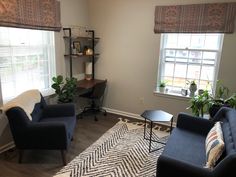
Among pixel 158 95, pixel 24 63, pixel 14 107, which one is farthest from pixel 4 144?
pixel 158 95

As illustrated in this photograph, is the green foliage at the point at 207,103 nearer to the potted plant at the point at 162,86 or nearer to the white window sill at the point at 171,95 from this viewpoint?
the white window sill at the point at 171,95

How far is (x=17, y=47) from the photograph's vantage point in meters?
2.88

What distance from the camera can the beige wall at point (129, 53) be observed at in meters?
3.69

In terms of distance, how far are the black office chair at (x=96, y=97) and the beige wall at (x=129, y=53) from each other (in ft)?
0.73

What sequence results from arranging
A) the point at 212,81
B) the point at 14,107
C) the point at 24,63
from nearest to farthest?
the point at 14,107, the point at 24,63, the point at 212,81

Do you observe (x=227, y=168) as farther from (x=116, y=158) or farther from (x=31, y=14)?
(x=31, y=14)

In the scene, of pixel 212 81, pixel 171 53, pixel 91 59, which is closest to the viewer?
pixel 212 81

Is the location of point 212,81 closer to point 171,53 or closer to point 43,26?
point 171,53

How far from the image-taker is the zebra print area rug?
7.77 ft

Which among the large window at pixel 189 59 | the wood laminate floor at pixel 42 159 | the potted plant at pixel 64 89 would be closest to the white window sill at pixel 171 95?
the large window at pixel 189 59

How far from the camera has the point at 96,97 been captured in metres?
3.91

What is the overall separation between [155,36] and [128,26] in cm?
62

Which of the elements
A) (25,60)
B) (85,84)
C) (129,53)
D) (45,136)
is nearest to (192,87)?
(129,53)

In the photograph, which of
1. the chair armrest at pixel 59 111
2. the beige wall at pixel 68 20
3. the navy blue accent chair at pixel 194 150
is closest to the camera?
the navy blue accent chair at pixel 194 150
